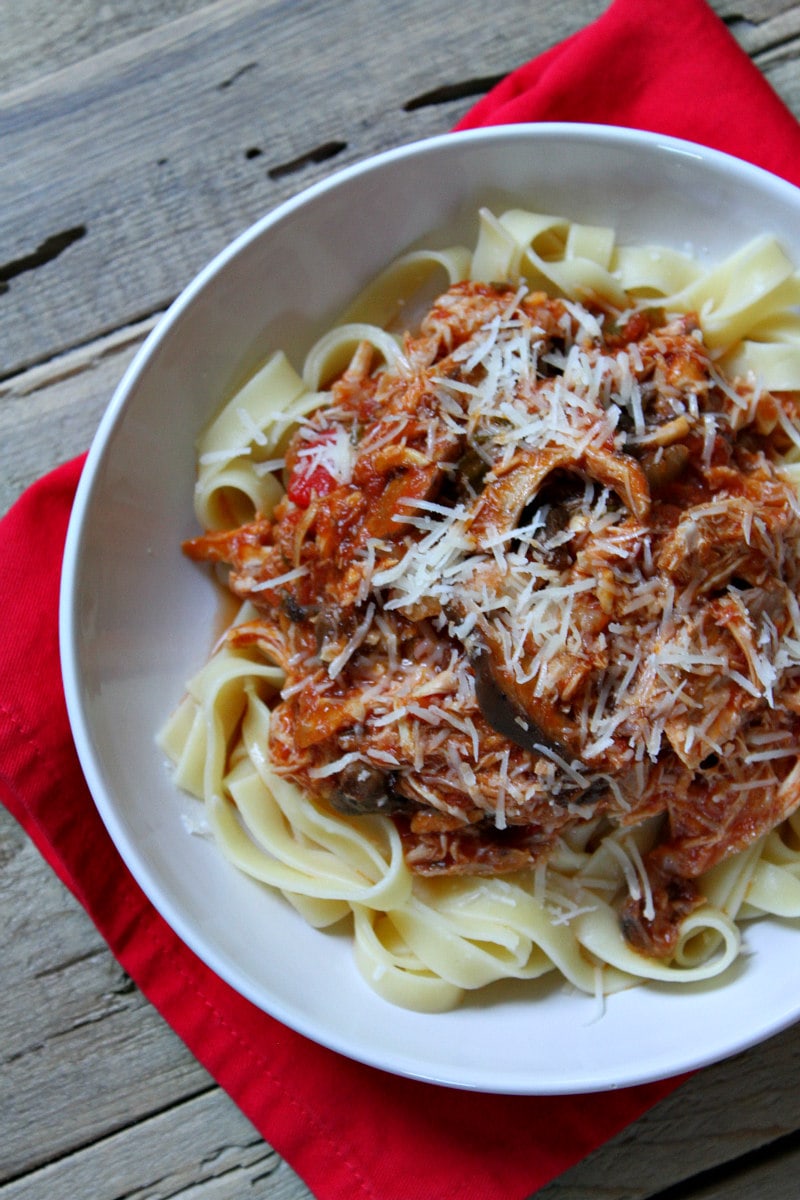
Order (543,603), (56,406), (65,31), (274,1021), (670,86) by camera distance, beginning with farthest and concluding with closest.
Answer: (65,31) → (56,406) → (670,86) → (274,1021) → (543,603)

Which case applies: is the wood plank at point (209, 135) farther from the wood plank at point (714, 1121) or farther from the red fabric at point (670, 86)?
the wood plank at point (714, 1121)

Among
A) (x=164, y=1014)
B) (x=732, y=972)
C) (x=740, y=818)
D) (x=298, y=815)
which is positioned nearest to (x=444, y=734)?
(x=298, y=815)

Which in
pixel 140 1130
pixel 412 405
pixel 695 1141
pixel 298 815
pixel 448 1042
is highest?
pixel 412 405

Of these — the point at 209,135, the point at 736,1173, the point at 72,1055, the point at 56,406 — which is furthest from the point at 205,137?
the point at 736,1173

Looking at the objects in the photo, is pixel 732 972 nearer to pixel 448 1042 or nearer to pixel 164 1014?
pixel 448 1042

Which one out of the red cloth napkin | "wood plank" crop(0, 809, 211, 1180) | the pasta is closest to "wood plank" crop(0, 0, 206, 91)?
the red cloth napkin

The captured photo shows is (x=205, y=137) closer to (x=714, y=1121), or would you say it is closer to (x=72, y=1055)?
(x=72, y=1055)

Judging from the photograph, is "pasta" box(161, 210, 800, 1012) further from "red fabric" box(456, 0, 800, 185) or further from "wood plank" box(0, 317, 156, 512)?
"wood plank" box(0, 317, 156, 512)
